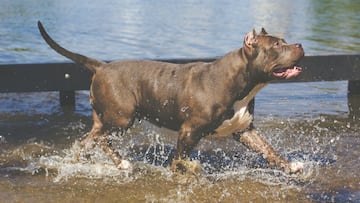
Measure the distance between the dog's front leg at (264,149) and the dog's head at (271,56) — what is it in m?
0.93

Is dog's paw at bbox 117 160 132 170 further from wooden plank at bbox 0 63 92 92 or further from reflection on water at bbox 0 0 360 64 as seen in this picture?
reflection on water at bbox 0 0 360 64

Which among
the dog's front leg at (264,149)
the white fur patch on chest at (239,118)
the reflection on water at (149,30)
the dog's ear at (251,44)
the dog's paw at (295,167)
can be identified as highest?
the dog's ear at (251,44)

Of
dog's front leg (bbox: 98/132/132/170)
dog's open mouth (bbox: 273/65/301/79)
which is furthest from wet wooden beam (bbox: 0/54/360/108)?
dog's open mouth (bbox: 273/65/301/79)

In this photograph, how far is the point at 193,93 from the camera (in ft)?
19.6

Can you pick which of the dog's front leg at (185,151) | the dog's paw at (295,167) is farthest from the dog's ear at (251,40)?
the dog's paw at (295,167)

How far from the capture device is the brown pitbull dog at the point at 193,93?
18.7ft

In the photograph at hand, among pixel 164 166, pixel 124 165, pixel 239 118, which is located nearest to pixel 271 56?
pixel 239 118

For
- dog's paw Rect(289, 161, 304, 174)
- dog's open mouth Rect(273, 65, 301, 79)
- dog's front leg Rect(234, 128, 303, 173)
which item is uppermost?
dog's open mouth Rect(273, 65, 301, 79)

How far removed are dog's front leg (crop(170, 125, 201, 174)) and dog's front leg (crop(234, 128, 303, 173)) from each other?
625mm

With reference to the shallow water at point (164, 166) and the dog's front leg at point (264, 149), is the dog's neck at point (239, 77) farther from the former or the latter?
the shallow water at point (164, 166)

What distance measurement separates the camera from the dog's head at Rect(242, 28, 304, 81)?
557cm

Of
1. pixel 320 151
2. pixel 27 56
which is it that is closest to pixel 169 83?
pixel 320 151

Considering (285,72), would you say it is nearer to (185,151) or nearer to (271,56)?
(271,56)

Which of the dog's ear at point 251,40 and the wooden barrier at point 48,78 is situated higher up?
the dog's ear at point 251,40
